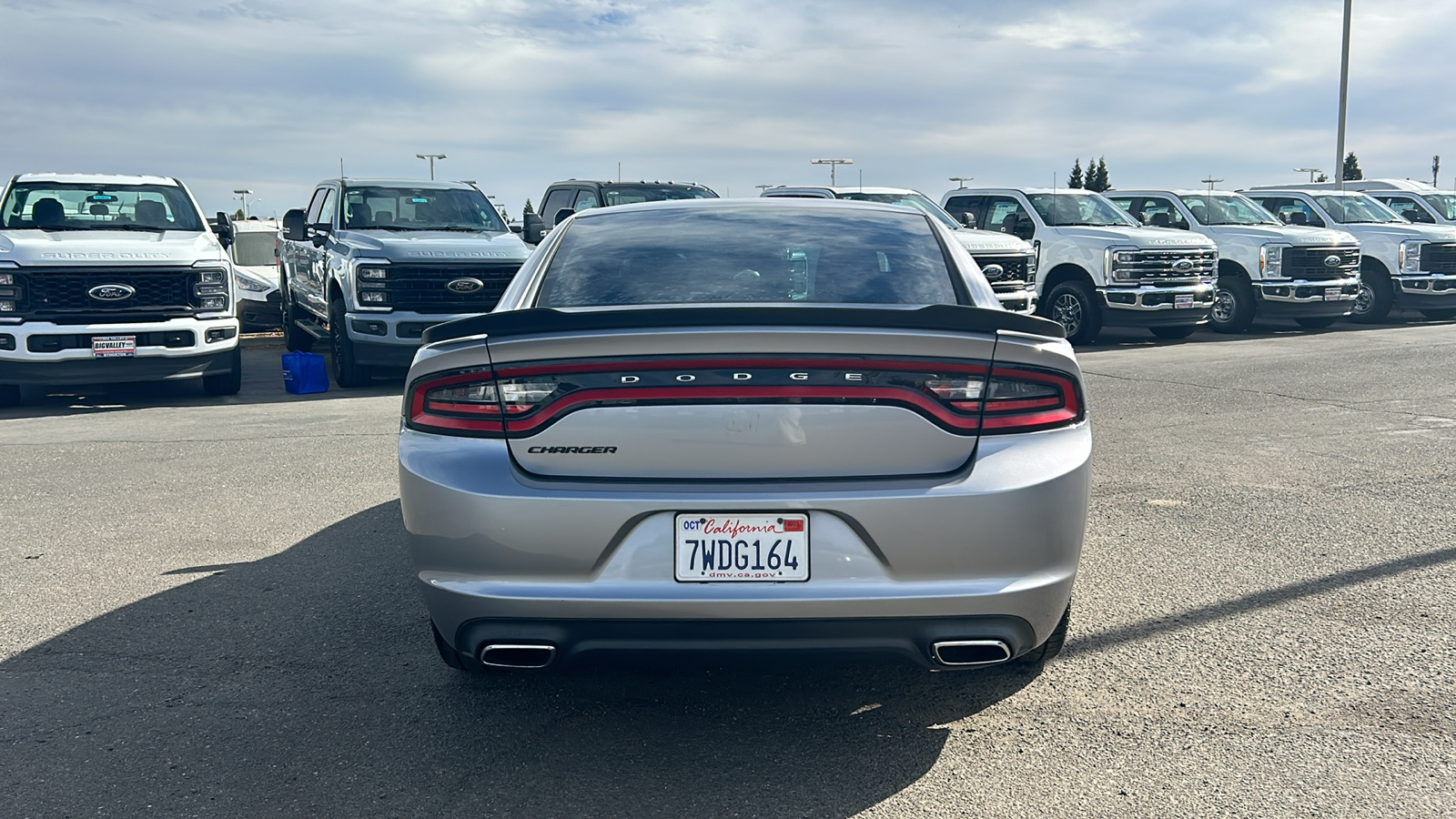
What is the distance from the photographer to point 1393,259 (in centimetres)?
2036

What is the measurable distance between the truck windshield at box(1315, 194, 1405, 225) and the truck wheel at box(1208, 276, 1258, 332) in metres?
3.77

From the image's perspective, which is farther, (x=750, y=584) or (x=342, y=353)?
(x=342, y=353)

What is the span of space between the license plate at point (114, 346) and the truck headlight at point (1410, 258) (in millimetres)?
18595

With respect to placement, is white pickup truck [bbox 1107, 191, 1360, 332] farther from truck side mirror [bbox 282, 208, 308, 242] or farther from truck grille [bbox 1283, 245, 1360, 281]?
truck side mirror [bbox 282, 208, 308, 242]

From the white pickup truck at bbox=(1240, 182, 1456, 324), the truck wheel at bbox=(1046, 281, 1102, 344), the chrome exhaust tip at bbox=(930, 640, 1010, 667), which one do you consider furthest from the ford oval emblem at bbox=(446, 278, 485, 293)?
the white pickup truck at bbox=(1240, 182, 1456, 324)

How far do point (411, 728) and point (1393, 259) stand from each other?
20.6 m

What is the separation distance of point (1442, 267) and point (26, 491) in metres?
20.5

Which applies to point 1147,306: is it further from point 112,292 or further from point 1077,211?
point 112,292

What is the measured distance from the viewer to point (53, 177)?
12.4 m

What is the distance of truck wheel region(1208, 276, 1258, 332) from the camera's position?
1845cm

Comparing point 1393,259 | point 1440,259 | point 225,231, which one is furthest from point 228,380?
point 1440,259

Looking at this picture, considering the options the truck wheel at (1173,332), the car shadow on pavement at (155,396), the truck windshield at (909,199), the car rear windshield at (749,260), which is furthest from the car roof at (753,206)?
the truck wheel at (1173,332)

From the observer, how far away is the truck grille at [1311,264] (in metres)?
18.2

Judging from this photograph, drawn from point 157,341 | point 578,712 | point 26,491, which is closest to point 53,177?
point 157,341
